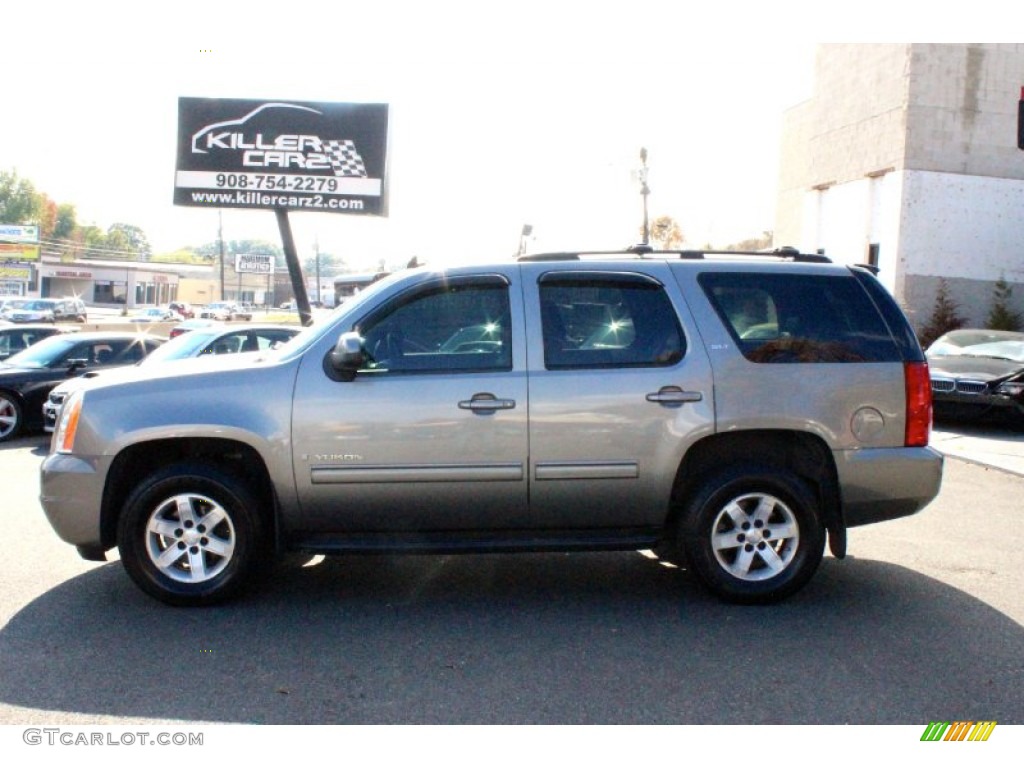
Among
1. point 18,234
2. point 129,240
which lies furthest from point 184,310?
point 129,240

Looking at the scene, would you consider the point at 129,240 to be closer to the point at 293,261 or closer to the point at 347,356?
the point at 293,261

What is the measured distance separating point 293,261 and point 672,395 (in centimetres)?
1889

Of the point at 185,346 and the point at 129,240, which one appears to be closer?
the point at 185,346

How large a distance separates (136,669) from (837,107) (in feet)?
84.5

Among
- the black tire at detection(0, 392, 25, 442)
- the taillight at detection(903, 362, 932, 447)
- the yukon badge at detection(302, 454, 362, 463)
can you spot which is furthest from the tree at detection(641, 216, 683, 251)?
the yukon badge at detection(302, 454, 362, 463)

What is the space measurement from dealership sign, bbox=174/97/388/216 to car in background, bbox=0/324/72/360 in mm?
6589

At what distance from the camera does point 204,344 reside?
38.8ft

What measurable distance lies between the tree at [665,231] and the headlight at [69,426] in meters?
40.2

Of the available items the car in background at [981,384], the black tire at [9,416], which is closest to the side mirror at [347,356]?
the black tire at [9,416]

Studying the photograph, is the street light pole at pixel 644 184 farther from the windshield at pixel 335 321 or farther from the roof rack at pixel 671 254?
the windshield at pixel 335 321

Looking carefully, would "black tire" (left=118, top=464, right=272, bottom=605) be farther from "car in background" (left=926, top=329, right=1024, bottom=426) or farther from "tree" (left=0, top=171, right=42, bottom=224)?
"tree" (left=0, top=171, right=42, bottom=224)

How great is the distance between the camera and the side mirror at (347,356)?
198 inches

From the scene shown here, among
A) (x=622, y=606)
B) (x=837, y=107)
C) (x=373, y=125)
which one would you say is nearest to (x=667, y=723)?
(x=622, y=606)
